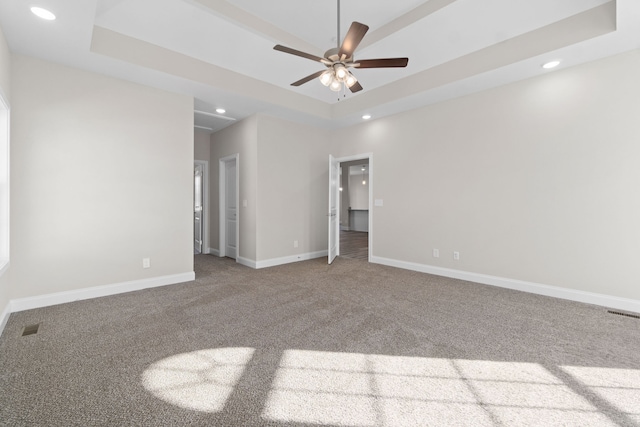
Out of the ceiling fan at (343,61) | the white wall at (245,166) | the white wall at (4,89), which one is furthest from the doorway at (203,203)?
the ceiling fan at (343,61)

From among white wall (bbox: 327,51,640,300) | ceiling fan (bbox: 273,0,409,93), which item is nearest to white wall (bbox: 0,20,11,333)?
ceiling fan (bbox: 273,0,409,93)

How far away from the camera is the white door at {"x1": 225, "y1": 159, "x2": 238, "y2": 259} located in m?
5.77

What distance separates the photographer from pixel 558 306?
3121mm

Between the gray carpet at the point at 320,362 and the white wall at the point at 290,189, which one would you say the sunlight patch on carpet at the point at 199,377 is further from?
the white wall at the point at 290,189

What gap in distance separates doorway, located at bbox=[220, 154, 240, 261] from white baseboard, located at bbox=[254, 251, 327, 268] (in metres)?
0.81

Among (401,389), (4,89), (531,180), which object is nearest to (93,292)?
(4,89)

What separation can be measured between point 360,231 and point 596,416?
10.0 m

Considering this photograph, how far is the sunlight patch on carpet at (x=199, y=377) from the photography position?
63.4 inches

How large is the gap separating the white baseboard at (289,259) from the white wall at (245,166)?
208 millimetres

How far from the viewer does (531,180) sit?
3.62 m

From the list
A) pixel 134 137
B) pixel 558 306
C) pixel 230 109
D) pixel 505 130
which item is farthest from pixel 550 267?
pixel 134 137

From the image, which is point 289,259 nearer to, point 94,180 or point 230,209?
point 230,209

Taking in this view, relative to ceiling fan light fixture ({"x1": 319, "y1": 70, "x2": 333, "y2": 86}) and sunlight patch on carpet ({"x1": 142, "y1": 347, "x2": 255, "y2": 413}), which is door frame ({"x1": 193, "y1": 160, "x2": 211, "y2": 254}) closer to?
ceiling fan light fixture ({"x1": 319, "y1": 70, "x2": 333, "y2": 86})

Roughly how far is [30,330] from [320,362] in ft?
8.68
